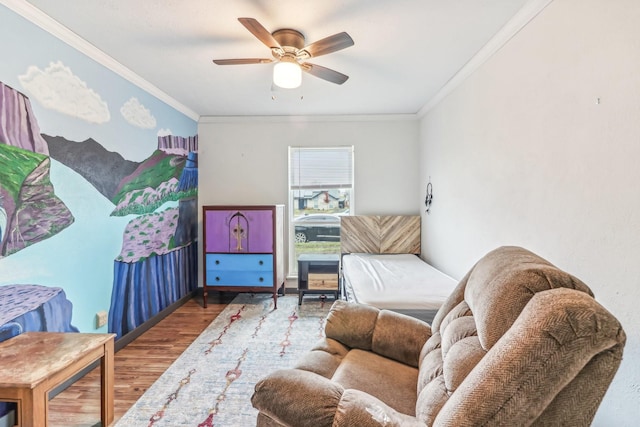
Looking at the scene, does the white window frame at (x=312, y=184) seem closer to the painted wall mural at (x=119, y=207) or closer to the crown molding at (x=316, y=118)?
the crown molding at (x=316, y=118)

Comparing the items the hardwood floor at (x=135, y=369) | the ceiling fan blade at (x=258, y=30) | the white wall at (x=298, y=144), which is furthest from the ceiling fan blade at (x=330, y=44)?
the hardwood floor at (x=135, y=369)

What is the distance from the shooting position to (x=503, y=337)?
0.80m

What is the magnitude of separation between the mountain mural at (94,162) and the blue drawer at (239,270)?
4.56ft

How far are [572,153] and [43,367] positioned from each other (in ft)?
9.11

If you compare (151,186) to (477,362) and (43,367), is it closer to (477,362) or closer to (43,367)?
(43,367)

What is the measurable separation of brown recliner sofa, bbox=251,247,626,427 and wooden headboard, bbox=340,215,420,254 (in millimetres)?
2376

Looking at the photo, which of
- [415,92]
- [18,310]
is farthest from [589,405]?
[415,92]

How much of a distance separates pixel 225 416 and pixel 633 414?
6.47 ft

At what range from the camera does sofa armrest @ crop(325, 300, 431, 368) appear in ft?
5.33

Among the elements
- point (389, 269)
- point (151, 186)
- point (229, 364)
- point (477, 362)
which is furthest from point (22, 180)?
point (389, 269)

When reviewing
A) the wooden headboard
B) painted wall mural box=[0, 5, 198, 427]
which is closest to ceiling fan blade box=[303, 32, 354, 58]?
painted wall mural box=[0, 5, 198, 427]

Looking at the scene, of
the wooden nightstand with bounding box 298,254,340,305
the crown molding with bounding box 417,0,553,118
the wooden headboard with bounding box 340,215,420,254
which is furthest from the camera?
the wooden headboard with bounding box 340,215,420,254

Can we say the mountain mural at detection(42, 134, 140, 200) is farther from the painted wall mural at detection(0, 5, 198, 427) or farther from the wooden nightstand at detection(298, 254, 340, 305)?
the wooden nightstand at detection(298, 254, 340, 305)

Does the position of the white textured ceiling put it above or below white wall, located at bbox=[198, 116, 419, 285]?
above
